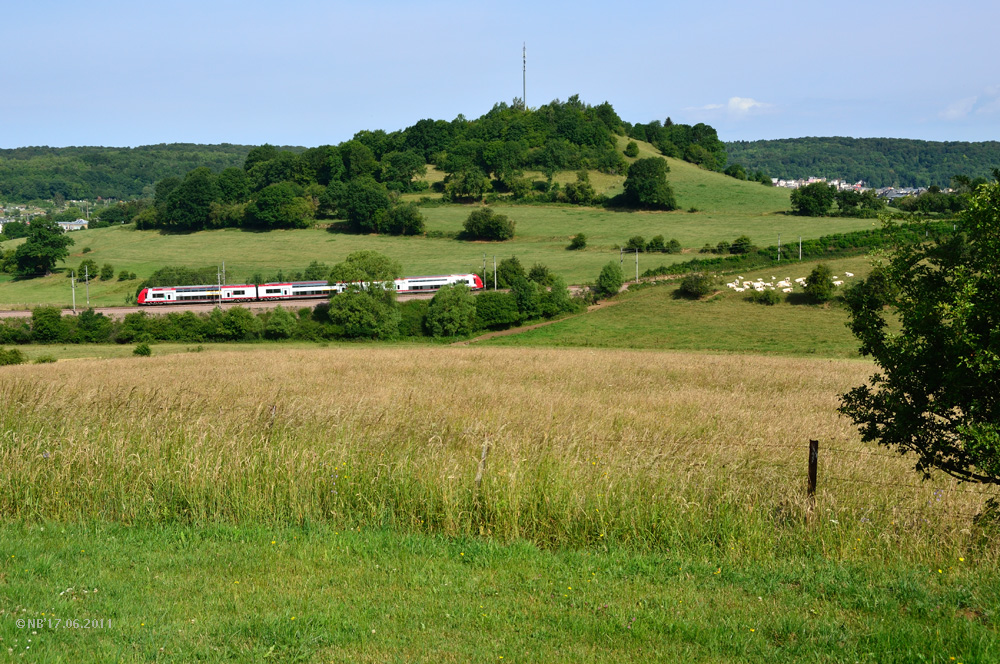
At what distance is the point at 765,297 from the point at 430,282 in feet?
104

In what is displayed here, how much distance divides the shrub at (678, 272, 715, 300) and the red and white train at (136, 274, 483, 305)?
21680 mm

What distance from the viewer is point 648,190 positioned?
11731cm

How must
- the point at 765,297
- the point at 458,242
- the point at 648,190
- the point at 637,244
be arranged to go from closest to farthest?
the point at 765,297 → the point at 637,244 → the point at 458,242 → the point at 648,190

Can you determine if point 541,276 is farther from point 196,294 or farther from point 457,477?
point 457,477

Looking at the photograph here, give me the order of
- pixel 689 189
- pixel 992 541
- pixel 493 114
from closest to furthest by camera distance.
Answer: pixel 992 541
pixel 689 189
pixel 493 114

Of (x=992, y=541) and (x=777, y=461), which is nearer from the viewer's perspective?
(x=992, y=541)

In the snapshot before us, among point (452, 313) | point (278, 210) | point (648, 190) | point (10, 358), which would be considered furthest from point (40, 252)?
point (648, 190)

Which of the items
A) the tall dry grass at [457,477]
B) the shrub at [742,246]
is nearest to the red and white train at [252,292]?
the shrub at [742,246]

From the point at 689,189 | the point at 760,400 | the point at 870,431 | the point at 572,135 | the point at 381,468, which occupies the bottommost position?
the point at 760,400

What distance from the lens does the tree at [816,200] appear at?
105875mm

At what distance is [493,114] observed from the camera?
182750 mm

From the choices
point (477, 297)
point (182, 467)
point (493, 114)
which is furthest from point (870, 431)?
point (493, 114)

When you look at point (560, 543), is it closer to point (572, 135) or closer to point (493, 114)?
point (572, 135)

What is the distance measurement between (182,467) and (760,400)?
15229 mm
